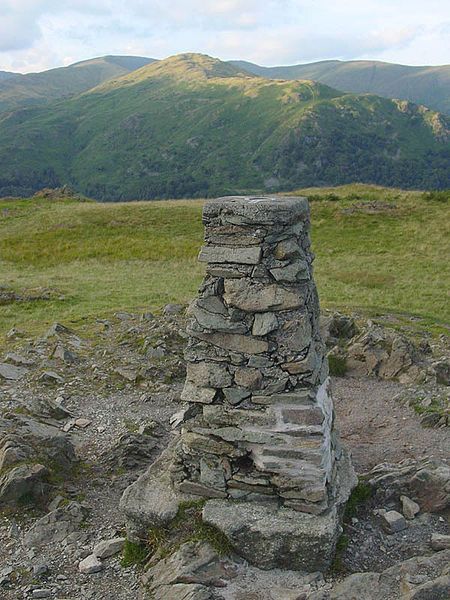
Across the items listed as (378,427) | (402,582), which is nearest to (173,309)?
(378,427)

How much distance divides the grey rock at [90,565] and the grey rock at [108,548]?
96 mm

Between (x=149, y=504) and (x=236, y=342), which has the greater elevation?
(x=236, y=342)

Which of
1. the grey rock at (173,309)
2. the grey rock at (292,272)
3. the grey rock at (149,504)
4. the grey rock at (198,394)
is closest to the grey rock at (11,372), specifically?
the grey rock at (173,309)

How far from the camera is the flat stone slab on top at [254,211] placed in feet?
20.9

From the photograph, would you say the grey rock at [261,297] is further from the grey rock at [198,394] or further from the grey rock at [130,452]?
the grey rock at [130,452]

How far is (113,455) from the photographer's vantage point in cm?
938

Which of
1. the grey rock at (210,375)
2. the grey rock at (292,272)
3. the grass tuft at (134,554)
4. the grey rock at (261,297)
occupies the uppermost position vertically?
the grey rock at (292,272)

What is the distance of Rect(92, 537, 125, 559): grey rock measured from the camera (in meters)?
6.96

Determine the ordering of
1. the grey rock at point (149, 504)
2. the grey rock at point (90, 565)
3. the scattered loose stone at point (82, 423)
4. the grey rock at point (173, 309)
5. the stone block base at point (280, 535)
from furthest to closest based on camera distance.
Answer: the grey rock at point (173, 309) < the scattered loose stone at point (82, 423) < the grey rock at point (149, 504) < the grey rock at point (90, 565) < the stone block base at point (280, 535)

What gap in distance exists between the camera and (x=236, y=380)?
21.9ft

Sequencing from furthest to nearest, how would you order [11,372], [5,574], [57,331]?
[57,331] → [11,372] → [5,574]

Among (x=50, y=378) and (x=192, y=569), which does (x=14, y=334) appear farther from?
(x=192, y=569)

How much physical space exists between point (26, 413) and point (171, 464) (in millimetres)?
4631

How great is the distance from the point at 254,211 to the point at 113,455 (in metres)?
5.08
